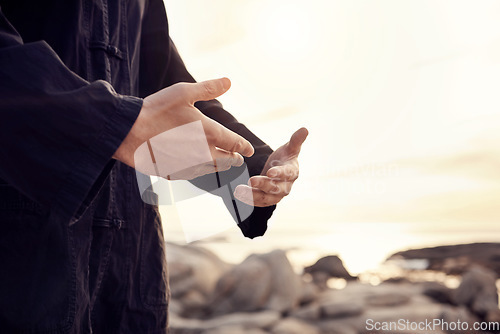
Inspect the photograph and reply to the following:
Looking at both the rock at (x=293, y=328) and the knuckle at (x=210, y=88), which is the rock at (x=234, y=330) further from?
the knuckle at (x=210, y=88)

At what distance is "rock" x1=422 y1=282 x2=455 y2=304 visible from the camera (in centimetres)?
546

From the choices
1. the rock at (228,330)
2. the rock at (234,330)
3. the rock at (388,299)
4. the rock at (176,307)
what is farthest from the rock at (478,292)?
the rock at (176,307)

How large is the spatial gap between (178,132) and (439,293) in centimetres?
541

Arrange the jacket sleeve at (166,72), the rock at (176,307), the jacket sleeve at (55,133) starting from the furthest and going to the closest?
1. the rock at (176,307)
2. the jacket sleeve at (166,72)
3. the jacket sleeve at (55,133)

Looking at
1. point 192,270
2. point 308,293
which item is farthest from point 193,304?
point 308,293

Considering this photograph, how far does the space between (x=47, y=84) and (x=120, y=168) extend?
55 cm

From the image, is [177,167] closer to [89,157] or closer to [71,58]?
[89,157]

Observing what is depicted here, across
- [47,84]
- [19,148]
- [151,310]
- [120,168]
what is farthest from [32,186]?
[151,310]

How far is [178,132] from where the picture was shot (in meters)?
1.05

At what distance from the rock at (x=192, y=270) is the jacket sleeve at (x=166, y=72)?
3499 mm

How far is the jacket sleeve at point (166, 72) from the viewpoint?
67.1 inches

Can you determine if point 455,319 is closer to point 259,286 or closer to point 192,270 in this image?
point 259,286

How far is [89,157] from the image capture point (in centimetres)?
99

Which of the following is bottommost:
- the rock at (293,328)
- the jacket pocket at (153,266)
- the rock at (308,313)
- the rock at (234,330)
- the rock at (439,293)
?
the rock at (439,293)
